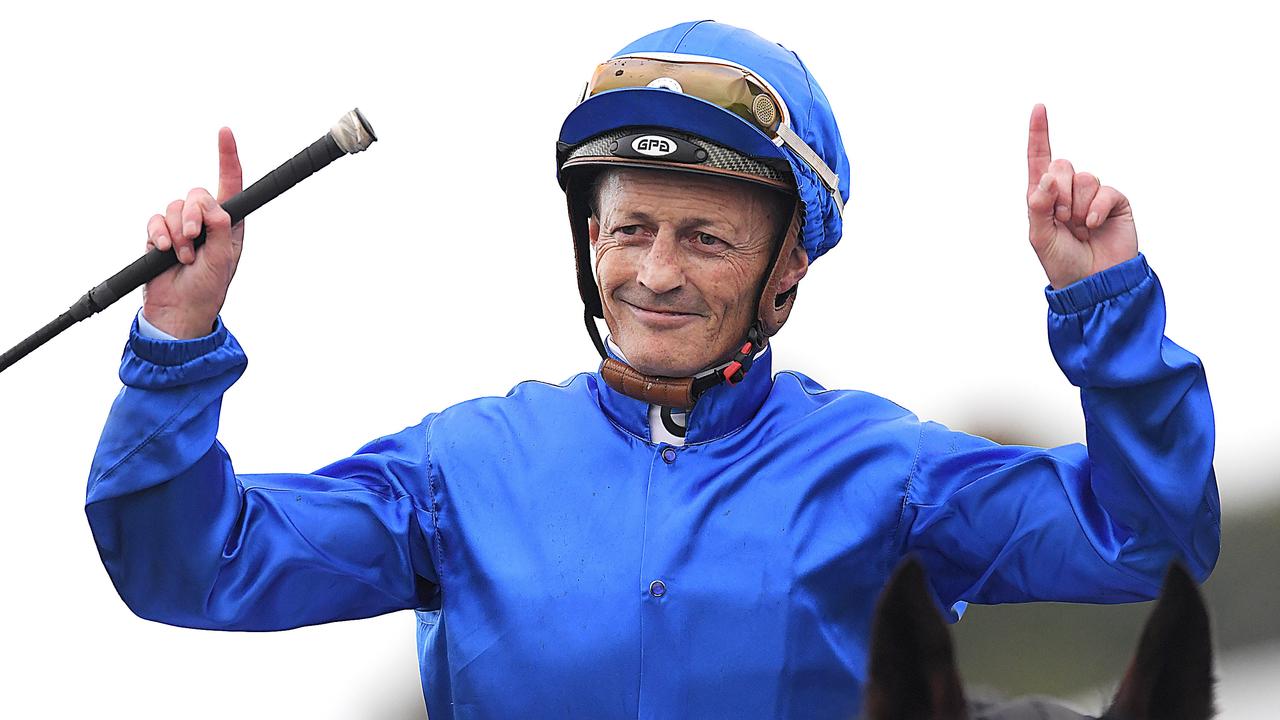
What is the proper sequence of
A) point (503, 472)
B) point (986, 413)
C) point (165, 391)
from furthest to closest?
1. point (986, 413)
2. point (503, 472)
3. point (165, 391)

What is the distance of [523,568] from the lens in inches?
120

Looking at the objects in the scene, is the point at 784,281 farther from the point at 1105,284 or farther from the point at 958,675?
the point at 958,675

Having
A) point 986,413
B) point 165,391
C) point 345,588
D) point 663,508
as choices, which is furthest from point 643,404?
point 986,413

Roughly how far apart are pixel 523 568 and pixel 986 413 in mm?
4938

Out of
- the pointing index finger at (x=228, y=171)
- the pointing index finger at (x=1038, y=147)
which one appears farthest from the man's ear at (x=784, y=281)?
the pointing index finger at (x=228, y=171)

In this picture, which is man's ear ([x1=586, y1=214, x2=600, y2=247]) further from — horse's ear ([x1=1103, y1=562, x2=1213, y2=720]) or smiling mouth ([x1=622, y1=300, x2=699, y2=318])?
horse's ear ([x1=1103, y1=562, x2=1213, y2=720])

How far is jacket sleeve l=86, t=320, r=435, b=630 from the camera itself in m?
2.77

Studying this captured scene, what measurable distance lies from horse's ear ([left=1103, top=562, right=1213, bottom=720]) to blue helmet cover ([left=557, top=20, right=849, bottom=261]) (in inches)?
58.3

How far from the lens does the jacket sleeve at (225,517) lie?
2.77 metres

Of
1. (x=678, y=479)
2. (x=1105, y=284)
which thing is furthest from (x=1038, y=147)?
(x=678, y=479)

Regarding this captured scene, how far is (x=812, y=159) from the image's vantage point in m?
3.15

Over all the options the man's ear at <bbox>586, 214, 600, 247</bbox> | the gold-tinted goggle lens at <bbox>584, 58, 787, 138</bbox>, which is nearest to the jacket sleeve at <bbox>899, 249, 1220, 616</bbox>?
the gold-tinted goggle lens at <bbox>584, 58, 787, 138</bbox>

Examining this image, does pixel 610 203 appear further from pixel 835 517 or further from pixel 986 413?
pixel 986 413

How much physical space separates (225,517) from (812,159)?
1.34 meters
